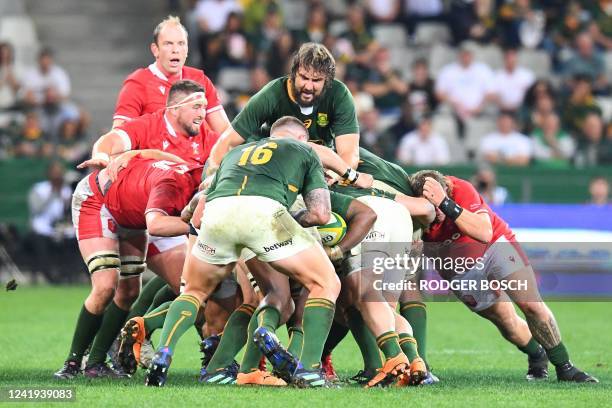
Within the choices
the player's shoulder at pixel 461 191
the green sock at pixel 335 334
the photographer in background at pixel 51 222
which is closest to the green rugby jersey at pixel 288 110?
the player's shoulder at pixel 461 191

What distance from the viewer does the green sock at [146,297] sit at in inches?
390

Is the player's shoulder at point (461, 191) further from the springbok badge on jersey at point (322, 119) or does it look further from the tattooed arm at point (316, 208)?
the tattooed arm at point (316, 208)

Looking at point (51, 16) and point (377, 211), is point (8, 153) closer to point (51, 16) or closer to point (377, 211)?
point (51, 16)

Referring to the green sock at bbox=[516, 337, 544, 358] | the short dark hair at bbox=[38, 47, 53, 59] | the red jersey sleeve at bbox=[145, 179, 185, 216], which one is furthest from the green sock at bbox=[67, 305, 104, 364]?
the short dark hair at bbox=[38, 47, 53, 59]

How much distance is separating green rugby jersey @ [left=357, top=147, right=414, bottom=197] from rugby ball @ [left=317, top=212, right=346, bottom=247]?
86 cm

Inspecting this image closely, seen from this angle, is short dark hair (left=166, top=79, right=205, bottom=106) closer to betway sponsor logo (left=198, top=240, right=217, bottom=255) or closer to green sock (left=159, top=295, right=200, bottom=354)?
betway sponsor logo (left=198, top=240, right=217, bottom=255)

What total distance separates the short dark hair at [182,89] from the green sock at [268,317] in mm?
1896

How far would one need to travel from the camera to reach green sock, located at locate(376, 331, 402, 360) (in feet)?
26.9

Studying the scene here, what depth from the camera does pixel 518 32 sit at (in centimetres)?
2008

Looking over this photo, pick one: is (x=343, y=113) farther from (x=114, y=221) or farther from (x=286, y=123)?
(x=114, y=221)

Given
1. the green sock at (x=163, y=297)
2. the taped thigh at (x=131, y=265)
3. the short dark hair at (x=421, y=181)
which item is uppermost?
the short dark hair at (x=421, y=181)

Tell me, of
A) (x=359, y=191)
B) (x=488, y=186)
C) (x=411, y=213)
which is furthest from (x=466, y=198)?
(x=488, y=186)

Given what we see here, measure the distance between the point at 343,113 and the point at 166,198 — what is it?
4.51 feet

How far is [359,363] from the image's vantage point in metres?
10.2
